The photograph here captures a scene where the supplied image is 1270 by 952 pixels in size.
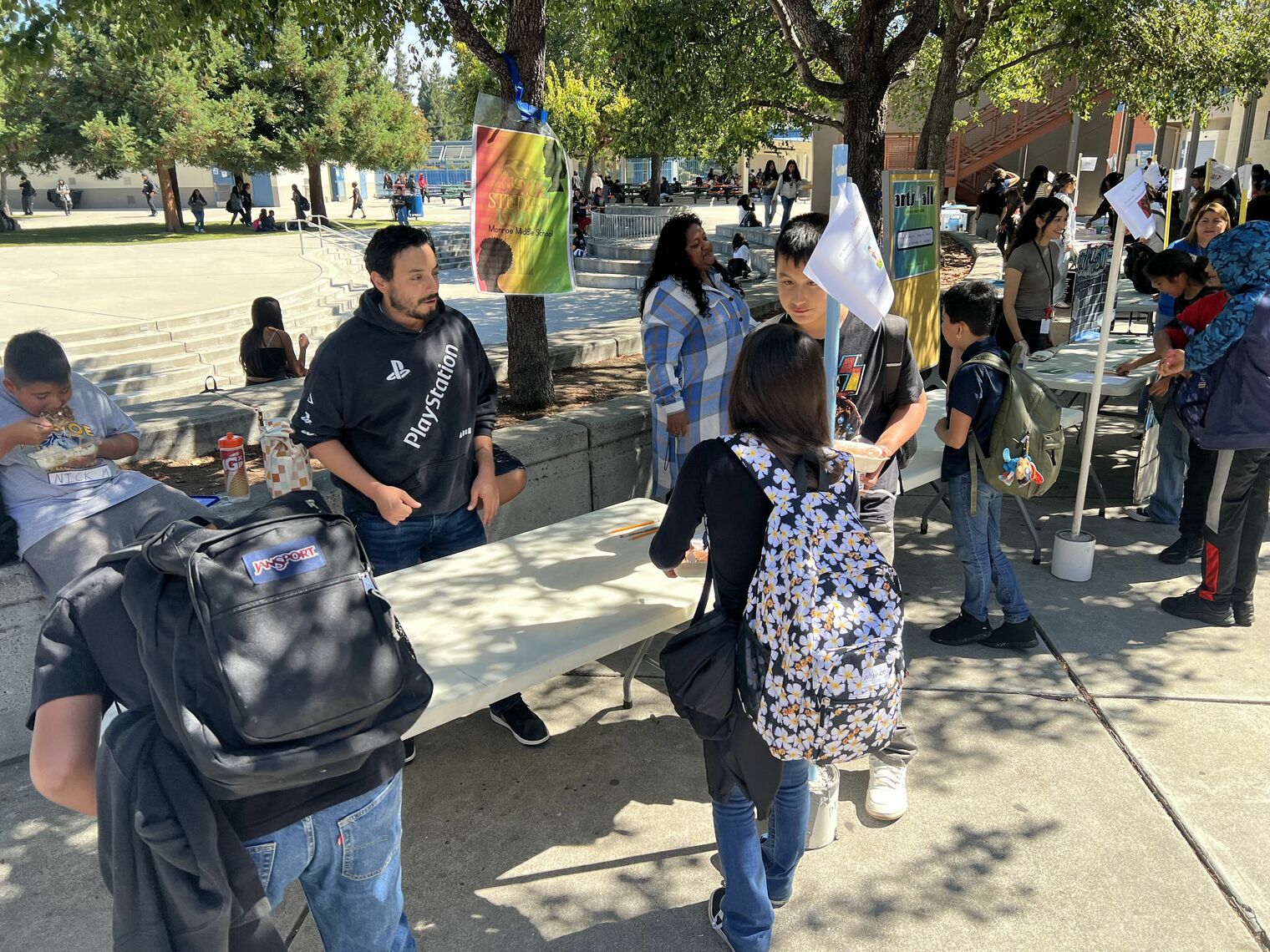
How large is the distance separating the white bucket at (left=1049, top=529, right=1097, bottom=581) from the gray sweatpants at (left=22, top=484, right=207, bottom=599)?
13.8 feet

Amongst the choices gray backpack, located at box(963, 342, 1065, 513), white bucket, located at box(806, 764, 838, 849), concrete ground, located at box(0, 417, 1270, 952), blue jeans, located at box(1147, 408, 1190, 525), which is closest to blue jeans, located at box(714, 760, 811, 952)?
concrete ground, located at box(0, 417, 1270, 952)

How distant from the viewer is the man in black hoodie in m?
3.15

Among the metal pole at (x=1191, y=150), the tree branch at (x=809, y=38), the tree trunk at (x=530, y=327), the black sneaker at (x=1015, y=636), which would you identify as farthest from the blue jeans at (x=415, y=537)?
the metal pole at (x=1191, y=150)

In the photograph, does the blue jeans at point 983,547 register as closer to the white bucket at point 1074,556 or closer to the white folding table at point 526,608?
the white bucket at point 1074,556

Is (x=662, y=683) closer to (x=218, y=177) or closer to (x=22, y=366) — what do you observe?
(x=22, y=366)

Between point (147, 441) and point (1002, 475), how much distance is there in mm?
4550

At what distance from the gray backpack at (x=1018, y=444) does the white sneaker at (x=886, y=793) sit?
1.36 metres

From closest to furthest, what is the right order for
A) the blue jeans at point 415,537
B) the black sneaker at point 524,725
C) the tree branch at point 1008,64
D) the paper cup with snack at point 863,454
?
the paper cup with snack at point 863,454
the blue jeans at point 415,537
the black sneaker at point 524,725
the tree branch at point 1008,64

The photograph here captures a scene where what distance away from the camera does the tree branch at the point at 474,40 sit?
5395mm

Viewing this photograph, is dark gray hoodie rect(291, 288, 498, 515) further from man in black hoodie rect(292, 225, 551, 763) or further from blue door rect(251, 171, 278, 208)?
blue door rect(251, 171, 278, 208)

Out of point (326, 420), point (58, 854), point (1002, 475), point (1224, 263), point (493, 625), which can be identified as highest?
point (1224, 263)

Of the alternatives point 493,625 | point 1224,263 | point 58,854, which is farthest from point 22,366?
point 1224,263

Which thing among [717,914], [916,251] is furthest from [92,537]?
[916,251]

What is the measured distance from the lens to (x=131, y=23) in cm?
581
